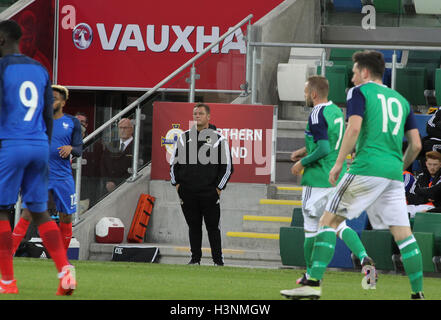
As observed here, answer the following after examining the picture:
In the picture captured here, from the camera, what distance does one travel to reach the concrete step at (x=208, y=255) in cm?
1316

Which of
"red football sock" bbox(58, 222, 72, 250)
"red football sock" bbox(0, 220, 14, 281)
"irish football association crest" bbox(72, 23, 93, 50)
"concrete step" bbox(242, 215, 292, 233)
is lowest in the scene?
"concrete step" bbox(242, 215, 292, 233)

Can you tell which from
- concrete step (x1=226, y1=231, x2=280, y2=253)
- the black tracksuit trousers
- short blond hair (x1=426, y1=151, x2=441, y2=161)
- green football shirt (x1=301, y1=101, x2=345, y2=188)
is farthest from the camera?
concrete step (x1=226, y1=231, x2=280, y2=253)

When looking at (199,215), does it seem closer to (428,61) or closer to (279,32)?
(428,61)

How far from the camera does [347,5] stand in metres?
20.1

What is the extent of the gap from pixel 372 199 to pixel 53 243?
2337mm

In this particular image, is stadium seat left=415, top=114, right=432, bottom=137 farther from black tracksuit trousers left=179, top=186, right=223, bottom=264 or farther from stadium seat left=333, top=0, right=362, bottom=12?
stadium seat left=333, top=0, right=362, bottom=12

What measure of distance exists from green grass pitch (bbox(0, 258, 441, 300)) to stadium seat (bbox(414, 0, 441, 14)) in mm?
9027

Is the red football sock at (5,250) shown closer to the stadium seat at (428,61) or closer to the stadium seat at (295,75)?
the stadium seat at (295,75)

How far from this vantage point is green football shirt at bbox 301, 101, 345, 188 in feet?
28.2

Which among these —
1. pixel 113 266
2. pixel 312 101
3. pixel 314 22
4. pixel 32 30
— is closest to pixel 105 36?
pixel 32 30

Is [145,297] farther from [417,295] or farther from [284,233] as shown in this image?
[284,233]

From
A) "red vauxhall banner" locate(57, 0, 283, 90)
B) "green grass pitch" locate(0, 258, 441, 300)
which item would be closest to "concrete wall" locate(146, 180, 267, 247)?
"green grass pitch" locate(0, 258, 441, 300)

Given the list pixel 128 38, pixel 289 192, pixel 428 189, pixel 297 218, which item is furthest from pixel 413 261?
pixel 128 38

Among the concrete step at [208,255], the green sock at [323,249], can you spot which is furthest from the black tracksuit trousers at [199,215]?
the green sock at [323,249]
